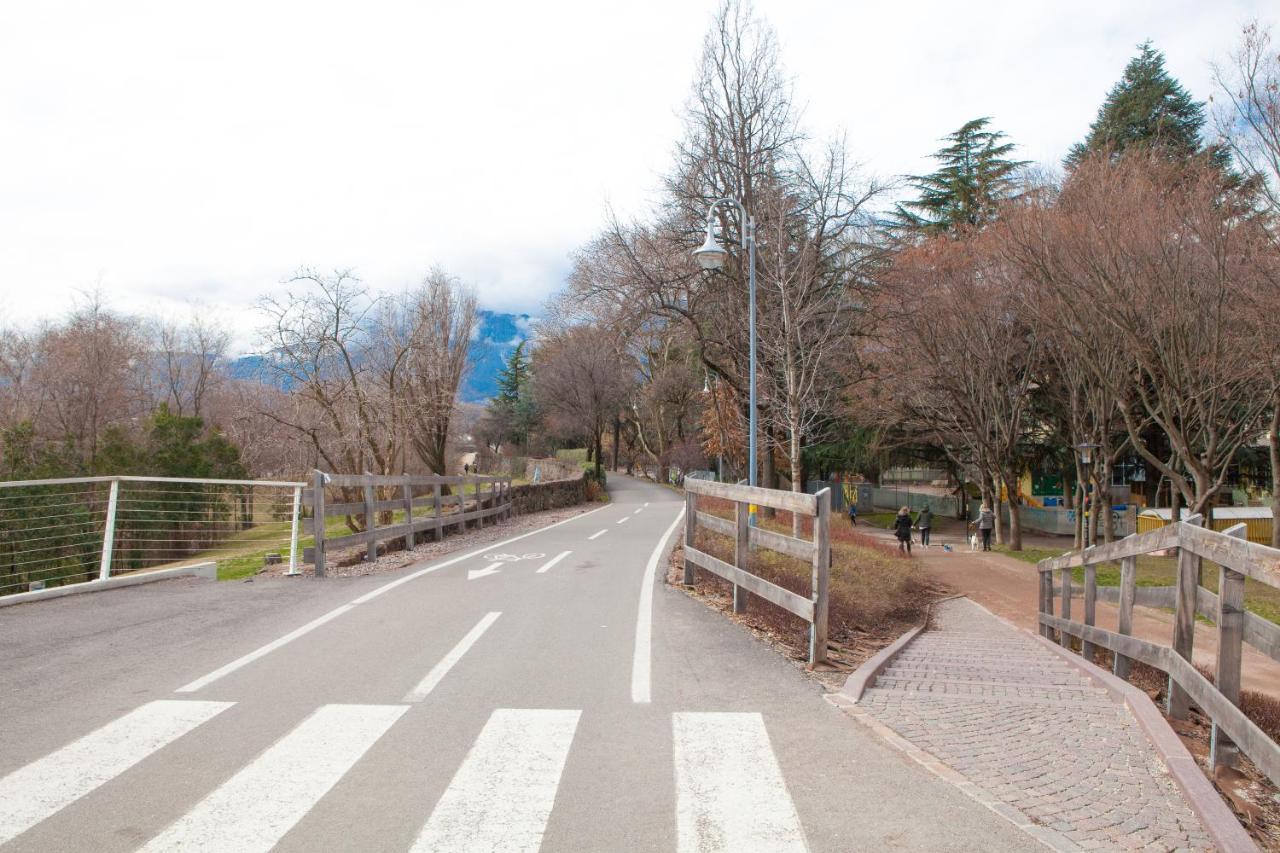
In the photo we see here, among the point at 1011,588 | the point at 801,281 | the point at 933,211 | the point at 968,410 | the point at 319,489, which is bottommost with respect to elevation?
the point at 1011,588

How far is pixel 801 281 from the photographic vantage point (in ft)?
72.7

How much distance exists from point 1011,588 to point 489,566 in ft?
45.6

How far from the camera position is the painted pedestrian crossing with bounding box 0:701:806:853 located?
3.63 m

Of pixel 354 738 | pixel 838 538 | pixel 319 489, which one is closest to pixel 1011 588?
pixel 838 538

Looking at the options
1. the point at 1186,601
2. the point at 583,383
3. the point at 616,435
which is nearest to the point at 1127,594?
the point at 1186,601

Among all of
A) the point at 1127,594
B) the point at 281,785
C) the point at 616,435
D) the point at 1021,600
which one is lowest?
the point at 1021,600

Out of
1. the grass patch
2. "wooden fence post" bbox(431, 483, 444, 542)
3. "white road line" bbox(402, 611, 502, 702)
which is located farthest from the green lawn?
"wooden fence post" bbox(431, 483, 444, 542)

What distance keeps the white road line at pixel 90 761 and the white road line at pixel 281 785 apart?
0.62m

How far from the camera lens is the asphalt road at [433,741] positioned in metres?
3.71

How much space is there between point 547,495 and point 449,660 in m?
28.6

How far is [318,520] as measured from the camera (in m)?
12.5

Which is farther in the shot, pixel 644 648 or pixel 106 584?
pixel 106 584

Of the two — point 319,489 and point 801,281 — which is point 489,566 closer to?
point 319,489

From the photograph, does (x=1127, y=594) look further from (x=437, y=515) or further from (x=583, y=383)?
(x=583, y=383)
